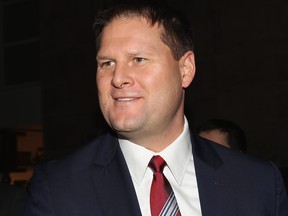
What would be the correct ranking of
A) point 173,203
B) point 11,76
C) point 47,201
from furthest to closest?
point 11,76 → point 173,203 → point 47,201

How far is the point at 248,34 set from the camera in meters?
5.17

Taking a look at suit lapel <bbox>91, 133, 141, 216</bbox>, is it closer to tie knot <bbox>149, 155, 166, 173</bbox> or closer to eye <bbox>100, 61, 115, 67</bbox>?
tie knot <bbox>149, 155, 166, 173</bbox>

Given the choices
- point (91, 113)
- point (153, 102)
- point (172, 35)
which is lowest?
point (91, 113)

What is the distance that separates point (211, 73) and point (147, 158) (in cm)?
347

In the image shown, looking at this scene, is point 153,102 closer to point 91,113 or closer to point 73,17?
point 91,113

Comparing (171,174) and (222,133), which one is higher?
(171,174)

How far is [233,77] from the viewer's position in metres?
5.21

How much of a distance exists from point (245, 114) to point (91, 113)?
1.89 m

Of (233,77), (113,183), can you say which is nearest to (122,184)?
(113,183)

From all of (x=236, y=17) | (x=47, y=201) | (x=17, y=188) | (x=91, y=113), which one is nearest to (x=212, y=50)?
(x=236, y=17)

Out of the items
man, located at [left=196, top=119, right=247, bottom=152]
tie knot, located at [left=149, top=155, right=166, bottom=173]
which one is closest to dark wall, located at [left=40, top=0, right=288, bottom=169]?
man, located at [left=196, top=119, right=247, bottom=152]

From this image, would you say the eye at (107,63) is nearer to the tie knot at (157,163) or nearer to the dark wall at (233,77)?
the tie knot at (157,163)

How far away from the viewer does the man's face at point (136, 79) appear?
6.16 ft

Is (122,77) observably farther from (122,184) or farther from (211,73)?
(211,73)
